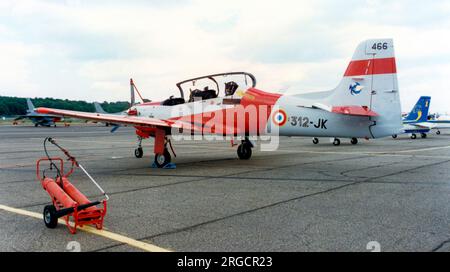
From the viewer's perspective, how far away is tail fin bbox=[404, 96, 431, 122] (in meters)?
31.7

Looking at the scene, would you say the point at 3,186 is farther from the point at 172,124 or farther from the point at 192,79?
the point at 192,79

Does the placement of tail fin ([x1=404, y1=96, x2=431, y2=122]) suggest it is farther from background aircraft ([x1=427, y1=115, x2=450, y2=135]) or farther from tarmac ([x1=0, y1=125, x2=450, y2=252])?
tarmac ([x1=0, y1=125, x2=450, y2=252])

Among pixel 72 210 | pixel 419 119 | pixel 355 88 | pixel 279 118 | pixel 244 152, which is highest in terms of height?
pixel 355 88

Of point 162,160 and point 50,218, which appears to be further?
point 162,160

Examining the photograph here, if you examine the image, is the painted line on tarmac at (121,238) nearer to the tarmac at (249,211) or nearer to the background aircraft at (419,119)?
the tarmac at (249,211)

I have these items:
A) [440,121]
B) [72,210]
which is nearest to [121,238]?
[72,210]

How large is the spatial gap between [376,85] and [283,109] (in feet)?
8.80

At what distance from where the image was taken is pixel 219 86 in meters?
13.1

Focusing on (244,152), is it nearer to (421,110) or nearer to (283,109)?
(283,109)

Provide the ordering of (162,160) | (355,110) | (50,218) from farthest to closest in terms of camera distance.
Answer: (162,160) < (355,110) < (50,218)

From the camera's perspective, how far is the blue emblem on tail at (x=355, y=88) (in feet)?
35.7

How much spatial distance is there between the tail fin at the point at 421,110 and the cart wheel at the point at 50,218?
3193 cm

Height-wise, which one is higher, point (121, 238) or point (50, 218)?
point (50, 218)
